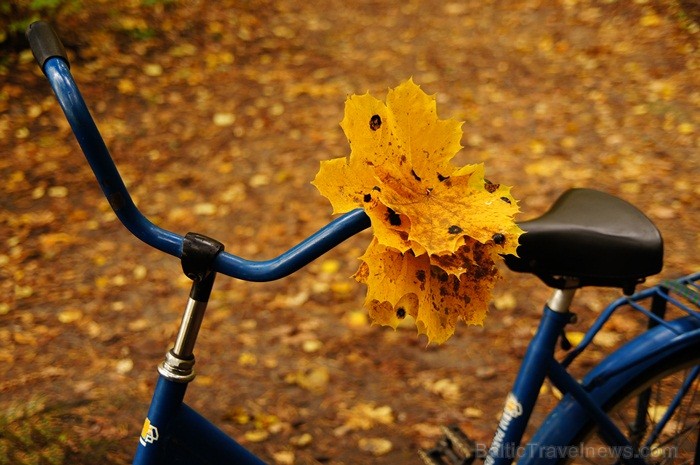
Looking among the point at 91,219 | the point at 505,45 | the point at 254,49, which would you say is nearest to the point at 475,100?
the point at 505,45

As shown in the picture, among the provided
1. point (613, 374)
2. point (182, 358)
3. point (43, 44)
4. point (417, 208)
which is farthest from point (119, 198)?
point (613, 374)

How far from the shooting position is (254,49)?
6852 millimetres

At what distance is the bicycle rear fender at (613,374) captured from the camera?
1874 mm

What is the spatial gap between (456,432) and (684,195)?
2792 mm

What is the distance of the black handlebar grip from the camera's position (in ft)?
3.33

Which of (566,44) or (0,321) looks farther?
(566,44)

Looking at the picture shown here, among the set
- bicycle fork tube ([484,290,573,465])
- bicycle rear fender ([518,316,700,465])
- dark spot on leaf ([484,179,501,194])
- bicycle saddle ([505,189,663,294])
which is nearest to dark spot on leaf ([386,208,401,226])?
dark spot on leaf ([484,179,501,194])

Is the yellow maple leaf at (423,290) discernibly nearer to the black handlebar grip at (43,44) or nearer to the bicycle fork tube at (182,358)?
the bicycle fork tube at (182,358)

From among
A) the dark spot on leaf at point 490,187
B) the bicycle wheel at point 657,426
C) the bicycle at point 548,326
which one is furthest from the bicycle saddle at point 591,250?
the dark spot on leaf at point 490,187

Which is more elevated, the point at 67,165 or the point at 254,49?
the point at 254,49

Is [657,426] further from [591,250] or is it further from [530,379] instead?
[591,250]

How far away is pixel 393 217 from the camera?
0.95 metres

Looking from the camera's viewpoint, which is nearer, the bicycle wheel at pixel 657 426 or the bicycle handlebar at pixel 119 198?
the bicycle handlebar at pixel 119 198

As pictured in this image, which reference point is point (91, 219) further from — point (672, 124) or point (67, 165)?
point (672, 124)
